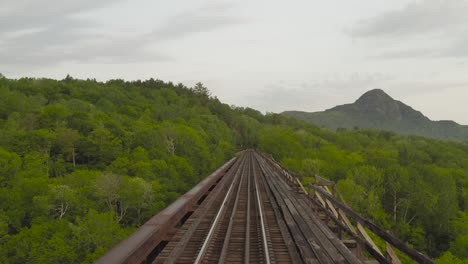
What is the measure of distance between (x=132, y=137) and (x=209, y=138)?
983 inches

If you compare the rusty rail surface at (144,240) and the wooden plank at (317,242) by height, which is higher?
the rusty rail surface at (144,240)

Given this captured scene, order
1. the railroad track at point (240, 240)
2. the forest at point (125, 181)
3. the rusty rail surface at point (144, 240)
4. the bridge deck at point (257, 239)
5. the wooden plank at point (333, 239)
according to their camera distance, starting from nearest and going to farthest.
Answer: the rusty rail surface at point (144, 240) < the railroad track at point (240, 240) < the wooden plank at point (333, 239) < the bridge deck at point (257, 239) < the forest at point (125, 181)

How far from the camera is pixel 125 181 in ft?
150

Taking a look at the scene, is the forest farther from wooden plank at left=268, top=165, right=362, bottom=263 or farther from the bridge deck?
the bridge deck

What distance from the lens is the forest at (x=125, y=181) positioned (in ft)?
116

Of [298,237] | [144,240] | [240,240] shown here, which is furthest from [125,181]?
[144,240]

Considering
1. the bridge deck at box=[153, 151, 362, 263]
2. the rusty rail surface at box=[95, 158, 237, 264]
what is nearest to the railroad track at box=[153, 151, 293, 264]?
the bridge deck at box=[153, 151, 362, 263]

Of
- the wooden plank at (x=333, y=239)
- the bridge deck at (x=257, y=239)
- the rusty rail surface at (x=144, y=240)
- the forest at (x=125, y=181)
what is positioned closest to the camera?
the rusty rail surface at (x=144, y=240)

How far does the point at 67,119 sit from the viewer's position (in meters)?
76.4

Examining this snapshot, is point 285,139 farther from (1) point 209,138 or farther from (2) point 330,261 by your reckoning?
(2) point 330,261

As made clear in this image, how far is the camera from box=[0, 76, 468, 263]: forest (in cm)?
3541

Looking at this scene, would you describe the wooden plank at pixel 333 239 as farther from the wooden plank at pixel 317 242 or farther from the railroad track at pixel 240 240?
the wooden plank at pixel 317 242

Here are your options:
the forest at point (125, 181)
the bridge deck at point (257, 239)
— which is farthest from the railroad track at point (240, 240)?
the forest at point (125, 181)

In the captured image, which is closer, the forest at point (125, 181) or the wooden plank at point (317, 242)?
the wooden plank at point (317, 242)
